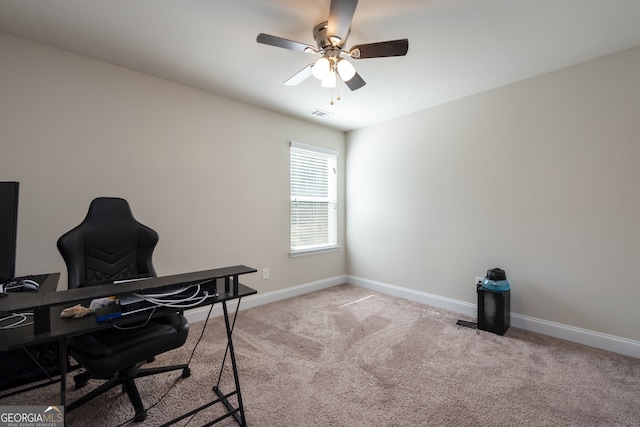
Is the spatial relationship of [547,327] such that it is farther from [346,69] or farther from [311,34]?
[311,34]

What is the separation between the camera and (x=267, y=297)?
11.7ft

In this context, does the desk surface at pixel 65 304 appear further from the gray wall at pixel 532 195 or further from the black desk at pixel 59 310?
the gray wall at pixel 532 195

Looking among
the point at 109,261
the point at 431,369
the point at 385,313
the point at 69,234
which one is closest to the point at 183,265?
the point at 109,261

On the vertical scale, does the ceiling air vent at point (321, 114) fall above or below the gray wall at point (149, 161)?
above

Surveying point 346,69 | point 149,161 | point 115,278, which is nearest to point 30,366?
point 115,278

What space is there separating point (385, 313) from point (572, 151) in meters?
2.41

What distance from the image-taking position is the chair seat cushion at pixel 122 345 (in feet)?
4.58

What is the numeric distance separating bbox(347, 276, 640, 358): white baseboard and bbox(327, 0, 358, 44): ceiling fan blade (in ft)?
9.92

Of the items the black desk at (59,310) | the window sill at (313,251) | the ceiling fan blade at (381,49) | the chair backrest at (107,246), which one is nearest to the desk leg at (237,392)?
the black desk at (59,310)

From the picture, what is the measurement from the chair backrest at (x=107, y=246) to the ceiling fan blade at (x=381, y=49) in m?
1.98

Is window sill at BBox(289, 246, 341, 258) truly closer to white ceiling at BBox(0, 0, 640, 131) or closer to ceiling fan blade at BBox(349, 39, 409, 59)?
white ceiling at BBox(0, 0, 640, 131)

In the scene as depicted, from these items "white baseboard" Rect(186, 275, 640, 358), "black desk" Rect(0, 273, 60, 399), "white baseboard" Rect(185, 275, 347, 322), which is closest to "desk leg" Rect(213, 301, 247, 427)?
"black desk" Rect(0, 273, 60, 399)

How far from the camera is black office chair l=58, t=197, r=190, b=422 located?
1438mm

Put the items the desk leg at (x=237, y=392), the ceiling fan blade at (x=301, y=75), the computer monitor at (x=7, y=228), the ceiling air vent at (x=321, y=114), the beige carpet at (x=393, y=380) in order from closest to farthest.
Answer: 1. the computer monitor at (x=7, y=228)
2. the desk leg at (x=237, y=392)
3. the beige carpet at (x=393, y=380)
4. the ceiling fan blade at (x=301, y=75)
5. the ceiling air vent at (x=321, y=114)
